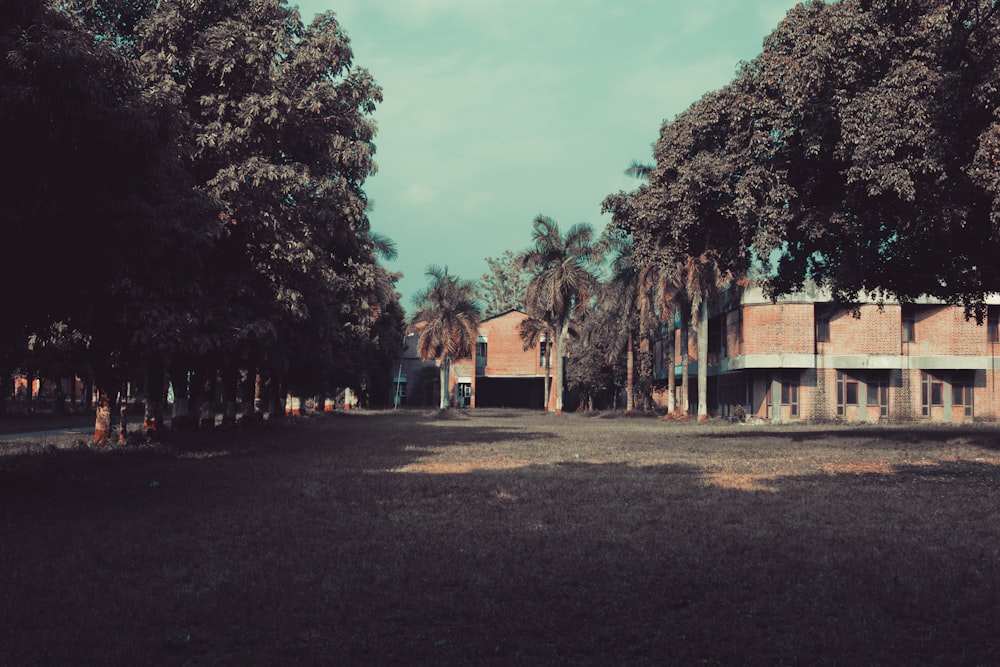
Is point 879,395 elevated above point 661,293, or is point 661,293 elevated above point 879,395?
point 661,293

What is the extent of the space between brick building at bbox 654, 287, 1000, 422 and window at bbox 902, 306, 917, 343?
0.20 ft

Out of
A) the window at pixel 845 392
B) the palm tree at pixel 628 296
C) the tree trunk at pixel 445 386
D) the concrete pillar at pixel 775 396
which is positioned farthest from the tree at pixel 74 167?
the tree trunk at pixel 445 386

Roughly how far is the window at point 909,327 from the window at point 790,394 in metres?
7.07

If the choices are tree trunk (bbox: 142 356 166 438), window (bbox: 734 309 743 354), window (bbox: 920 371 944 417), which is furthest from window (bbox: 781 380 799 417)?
tree trunk (bbox: 142 356 166 438)

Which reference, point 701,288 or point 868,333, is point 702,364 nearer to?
point 701,288

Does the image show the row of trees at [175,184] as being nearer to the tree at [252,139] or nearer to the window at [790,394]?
the tree at [252,139]

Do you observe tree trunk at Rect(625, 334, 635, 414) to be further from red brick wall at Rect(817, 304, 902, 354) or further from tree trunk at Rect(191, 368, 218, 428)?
tree trunk at Rect(191, 368, 218, 428)

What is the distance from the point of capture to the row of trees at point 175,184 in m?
11.9

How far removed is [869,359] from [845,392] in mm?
2484

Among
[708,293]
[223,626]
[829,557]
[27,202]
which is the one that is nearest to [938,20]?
[829,557]

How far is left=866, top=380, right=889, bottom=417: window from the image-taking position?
56531mm

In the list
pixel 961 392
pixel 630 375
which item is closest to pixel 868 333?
pixel 961 392

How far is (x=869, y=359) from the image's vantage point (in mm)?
55531

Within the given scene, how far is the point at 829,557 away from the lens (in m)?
9.21
